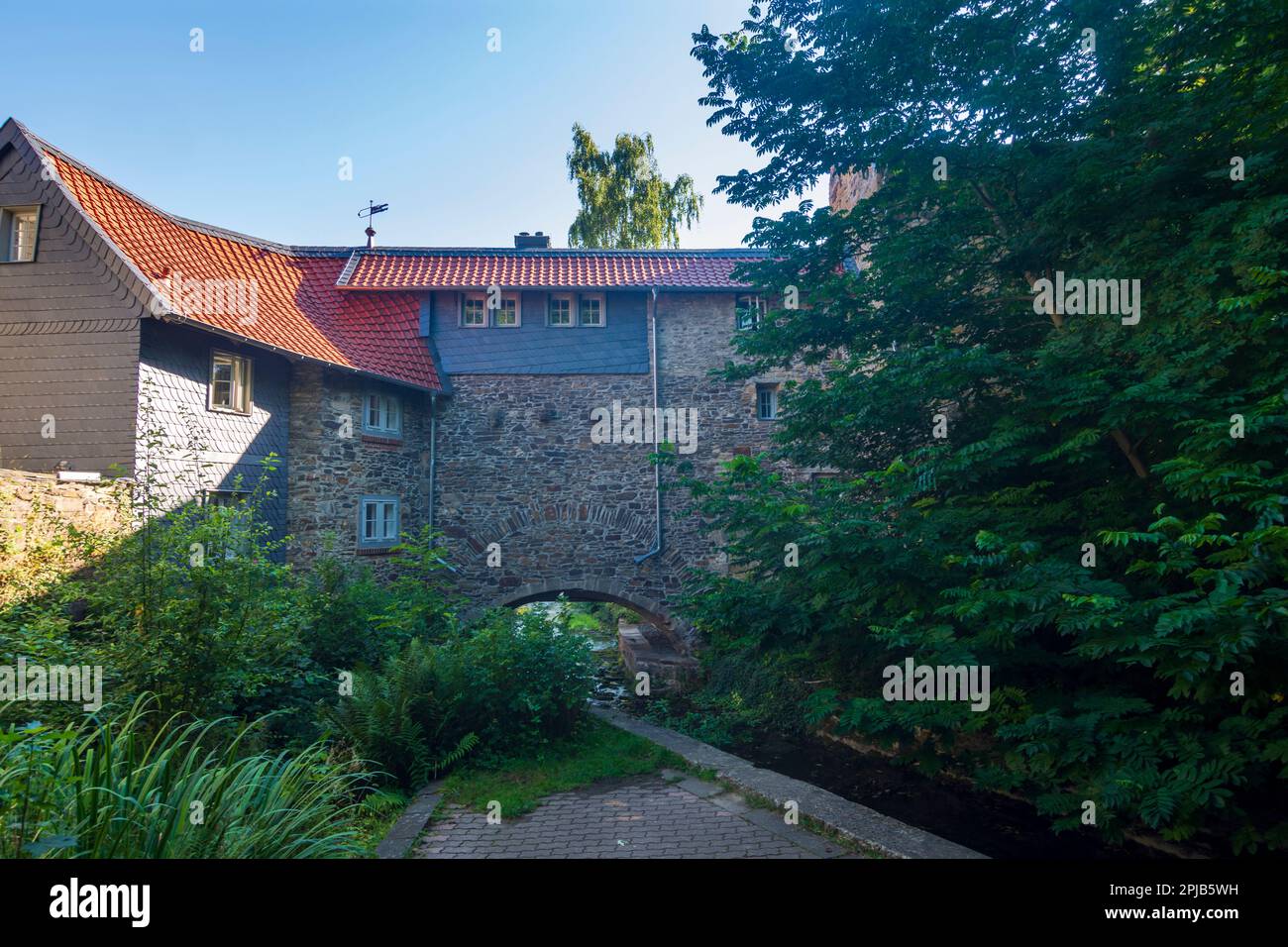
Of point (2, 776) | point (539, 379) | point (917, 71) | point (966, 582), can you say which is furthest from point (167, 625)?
point (539, 379)

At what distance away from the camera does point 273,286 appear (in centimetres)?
1383

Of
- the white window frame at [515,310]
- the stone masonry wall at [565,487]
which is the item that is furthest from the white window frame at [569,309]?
the stone masonry wall at [565,487]

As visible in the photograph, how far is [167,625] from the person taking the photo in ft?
18.3

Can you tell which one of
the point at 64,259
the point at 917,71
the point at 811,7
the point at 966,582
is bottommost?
the point at 966,582

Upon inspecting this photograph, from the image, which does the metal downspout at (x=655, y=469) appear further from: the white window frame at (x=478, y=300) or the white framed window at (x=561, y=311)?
the white window frame at (x=478, y=300)

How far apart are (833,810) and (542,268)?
13438mm

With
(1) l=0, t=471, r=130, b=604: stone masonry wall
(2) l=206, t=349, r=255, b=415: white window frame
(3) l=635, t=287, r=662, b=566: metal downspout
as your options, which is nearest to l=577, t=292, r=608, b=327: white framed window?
(3) l=635, t=287, r=662, b=566: metal downspout

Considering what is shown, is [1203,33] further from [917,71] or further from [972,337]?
[972,337]

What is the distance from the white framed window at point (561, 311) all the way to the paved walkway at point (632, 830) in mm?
11214

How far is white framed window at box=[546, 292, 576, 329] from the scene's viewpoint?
15750mm

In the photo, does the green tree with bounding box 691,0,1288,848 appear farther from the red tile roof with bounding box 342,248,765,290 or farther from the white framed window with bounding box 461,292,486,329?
the white framed window with bounding box 461,292,486,329

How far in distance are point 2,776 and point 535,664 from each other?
5.66 m

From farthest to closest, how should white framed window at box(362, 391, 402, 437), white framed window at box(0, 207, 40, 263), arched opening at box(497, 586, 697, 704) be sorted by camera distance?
arched opening at box(497, 586, 697, 704)
white framed window at box(362, 391, 402, 437)
white framed window at box(0, 207, 40, 263)

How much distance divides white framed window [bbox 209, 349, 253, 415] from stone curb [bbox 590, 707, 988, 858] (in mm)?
8890
